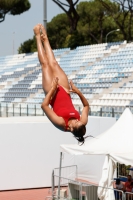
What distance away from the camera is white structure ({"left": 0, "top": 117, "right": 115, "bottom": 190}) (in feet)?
51.1

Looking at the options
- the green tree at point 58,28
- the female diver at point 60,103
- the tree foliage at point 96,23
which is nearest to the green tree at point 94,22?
the tree foliage at point 96,23

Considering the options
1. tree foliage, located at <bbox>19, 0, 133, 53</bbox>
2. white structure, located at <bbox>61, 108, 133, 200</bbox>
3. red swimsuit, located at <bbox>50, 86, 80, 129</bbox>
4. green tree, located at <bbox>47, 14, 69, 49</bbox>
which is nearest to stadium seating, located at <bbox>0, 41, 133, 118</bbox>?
white structure, located at <bbox>61, 108, 133, 200</bbox>

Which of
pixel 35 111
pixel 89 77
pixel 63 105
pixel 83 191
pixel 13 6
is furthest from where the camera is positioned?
pixel 13 6

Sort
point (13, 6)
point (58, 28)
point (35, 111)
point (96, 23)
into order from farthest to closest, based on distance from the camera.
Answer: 1. point (58, 28)
2. point (96, 23)
3. point (13, 6)
4. point (35, 111)

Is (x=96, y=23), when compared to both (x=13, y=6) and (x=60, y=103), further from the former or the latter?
(x=60, y=103)

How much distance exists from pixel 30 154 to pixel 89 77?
543 inches

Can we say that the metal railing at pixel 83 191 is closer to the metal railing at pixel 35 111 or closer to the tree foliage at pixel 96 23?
the metal railing at pixel 35 111

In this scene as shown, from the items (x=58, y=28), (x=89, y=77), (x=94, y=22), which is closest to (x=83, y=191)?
(x=89, y=77)

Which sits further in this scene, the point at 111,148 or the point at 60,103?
the point at 111,148

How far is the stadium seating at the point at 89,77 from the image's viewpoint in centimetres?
2458

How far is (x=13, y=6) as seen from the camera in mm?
65250

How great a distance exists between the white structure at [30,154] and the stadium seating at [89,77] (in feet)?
13.2

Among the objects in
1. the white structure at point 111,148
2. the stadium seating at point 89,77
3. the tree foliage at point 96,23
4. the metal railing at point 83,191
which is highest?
the tree foliage at point 96,23

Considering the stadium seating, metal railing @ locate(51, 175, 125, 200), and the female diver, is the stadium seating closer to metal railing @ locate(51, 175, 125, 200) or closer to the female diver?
metal railing @ locate(51, 175, 125, 200)
